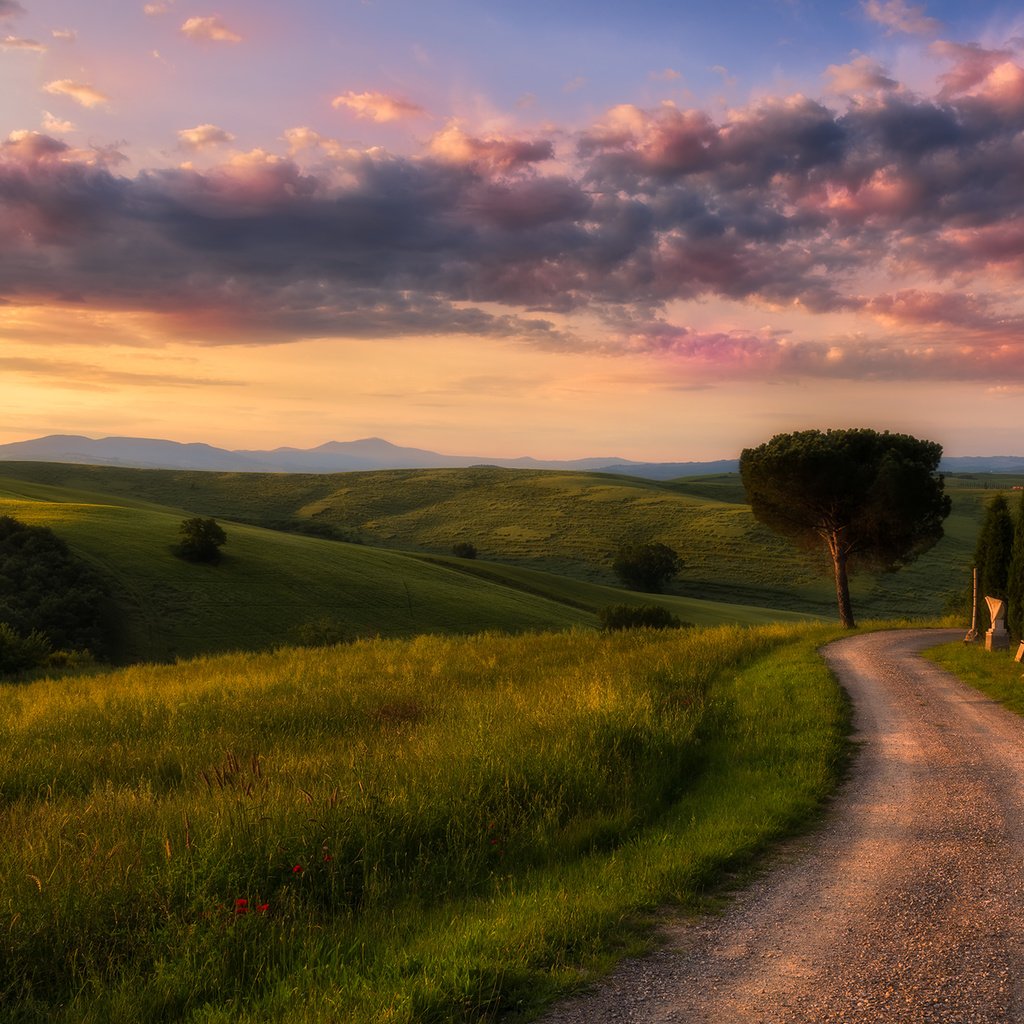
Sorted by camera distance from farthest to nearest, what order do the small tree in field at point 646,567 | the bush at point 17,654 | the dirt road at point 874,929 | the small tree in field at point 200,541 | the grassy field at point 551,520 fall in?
the small tree in field at point 646,567, the grassy field at point 551,520, the small tree in field at point 200,541, the bush at point 17,654, the dirt road at point 874,929

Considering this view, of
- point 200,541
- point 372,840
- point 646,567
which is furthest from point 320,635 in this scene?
point 646,567

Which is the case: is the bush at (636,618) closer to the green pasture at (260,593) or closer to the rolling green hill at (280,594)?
the green pasture at (260,593)

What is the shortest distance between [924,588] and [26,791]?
8511cm

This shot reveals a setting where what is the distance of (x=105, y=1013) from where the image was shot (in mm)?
5168

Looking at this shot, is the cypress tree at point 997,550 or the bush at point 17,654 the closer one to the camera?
the cypress tree at point 997,550

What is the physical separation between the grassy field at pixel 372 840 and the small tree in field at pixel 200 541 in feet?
128

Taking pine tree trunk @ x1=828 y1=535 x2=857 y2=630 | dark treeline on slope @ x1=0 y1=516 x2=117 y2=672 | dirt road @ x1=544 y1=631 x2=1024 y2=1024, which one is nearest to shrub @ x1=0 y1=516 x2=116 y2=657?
dark treeline on slope @ x1=0 y1=516 x2=117 y2=672

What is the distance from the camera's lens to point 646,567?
83938 mm

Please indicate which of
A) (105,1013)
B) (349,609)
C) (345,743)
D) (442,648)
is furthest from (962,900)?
(349,609)

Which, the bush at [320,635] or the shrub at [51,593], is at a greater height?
the shrub at [51,593]

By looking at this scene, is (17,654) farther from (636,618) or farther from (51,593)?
(636,618)

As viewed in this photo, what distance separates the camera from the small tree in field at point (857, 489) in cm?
3444

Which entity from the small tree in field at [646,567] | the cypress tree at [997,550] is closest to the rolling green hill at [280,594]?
the small tree in field at [646,567]

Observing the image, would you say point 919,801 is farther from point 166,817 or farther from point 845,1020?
point 166,817
